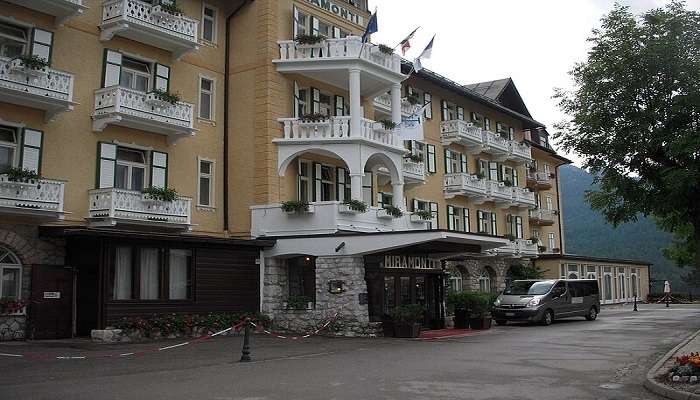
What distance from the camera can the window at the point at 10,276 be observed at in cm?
2033

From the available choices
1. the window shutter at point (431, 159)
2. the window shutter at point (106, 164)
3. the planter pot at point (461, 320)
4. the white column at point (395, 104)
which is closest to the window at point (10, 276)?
the window shutter at point (106, 164)

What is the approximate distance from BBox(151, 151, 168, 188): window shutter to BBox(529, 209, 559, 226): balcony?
33.8 m

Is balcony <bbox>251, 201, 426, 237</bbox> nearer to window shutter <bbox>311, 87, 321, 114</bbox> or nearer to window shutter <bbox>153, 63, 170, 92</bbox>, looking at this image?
window shutter <bbox>311, 87, 321, 114</bbox>

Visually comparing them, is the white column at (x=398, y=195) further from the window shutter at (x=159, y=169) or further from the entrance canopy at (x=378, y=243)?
the window shutter at (x=159, y=169)

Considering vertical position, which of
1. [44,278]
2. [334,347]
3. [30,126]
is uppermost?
[30,126]

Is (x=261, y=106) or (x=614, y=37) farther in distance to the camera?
(x=261, y=106)

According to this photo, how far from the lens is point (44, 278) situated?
20641 mm

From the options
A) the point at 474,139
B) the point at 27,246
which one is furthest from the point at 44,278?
the point at 474,139

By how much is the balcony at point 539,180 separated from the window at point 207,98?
30508mm

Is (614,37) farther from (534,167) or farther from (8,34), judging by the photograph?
(534,167)

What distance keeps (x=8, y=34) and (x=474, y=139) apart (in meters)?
27.3

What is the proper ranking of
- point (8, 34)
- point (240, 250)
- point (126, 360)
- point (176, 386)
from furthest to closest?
point (240, 250) < point (8, 34) < point (126, 360) < point (176, 386)

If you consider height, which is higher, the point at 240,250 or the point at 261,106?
the point at 261,106

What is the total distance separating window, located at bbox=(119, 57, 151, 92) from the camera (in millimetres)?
24250
